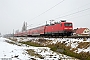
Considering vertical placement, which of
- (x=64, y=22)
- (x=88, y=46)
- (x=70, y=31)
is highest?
(x=64, y=22)

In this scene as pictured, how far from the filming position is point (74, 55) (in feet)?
48.4

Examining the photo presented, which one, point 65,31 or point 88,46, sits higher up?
point 65,31

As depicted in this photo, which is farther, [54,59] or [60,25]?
[60,25]

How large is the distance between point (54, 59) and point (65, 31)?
19.8 m

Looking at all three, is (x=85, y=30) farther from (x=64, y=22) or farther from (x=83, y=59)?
(x=83, y=59)

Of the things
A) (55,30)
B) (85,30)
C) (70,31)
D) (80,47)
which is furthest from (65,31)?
(85,30)

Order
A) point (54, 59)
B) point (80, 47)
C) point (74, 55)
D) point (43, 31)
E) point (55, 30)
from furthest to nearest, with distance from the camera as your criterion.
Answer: point (43, 31) → point (55, 30) → point (80, 47) → point (74, 55) → point (54, 59)

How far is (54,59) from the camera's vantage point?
1238 centimetres

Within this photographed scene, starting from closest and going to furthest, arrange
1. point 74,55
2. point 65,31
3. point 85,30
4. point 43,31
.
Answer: point 74,55 < point 65,31 < point 43,31 < point 85,30

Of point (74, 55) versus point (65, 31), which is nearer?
point (74, 55)

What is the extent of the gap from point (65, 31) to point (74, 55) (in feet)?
56.5

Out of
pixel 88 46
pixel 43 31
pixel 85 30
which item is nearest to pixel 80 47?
pixel 88 46

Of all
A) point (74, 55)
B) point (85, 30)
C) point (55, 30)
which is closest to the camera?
point (74, 55)

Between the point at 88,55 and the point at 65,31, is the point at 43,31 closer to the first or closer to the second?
the point at 65,31
